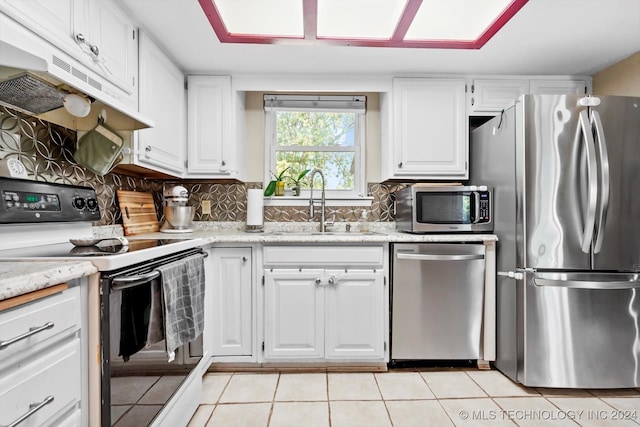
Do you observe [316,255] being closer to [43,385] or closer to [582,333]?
[43,385]

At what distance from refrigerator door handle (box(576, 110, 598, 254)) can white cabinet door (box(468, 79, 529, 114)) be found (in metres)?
0.74

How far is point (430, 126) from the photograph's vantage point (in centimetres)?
252

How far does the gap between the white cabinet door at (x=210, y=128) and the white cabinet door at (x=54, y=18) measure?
3.46 feet

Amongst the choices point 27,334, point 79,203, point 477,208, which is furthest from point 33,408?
point 477,208

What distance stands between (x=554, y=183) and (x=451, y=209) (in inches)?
23.2

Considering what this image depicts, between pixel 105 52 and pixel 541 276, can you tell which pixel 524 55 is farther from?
pixel 105 52

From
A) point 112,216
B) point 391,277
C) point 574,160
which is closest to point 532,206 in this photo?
point 574,160

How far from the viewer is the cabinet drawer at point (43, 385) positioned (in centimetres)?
69

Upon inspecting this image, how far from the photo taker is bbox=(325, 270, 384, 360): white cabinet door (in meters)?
2.15

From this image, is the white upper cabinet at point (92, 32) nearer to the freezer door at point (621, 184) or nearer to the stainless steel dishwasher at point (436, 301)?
the stainless steel dishwasher at point (436, 301)

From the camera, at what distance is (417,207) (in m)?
2.26

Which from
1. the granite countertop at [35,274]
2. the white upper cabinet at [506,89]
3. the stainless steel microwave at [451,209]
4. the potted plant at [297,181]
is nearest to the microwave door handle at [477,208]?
the stainless steel microwave at [451,209]

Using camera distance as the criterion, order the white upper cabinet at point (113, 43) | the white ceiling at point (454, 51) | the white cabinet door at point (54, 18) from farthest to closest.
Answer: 1. the white ceiling at point (454, 51)
2. the white upper cabinet at point (113, 43)
3. the white cabinet door at point (54, 18)

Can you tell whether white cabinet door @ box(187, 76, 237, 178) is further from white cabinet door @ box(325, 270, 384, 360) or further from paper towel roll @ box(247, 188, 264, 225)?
white cabinet door @ box(325, 270, 384, 360)
